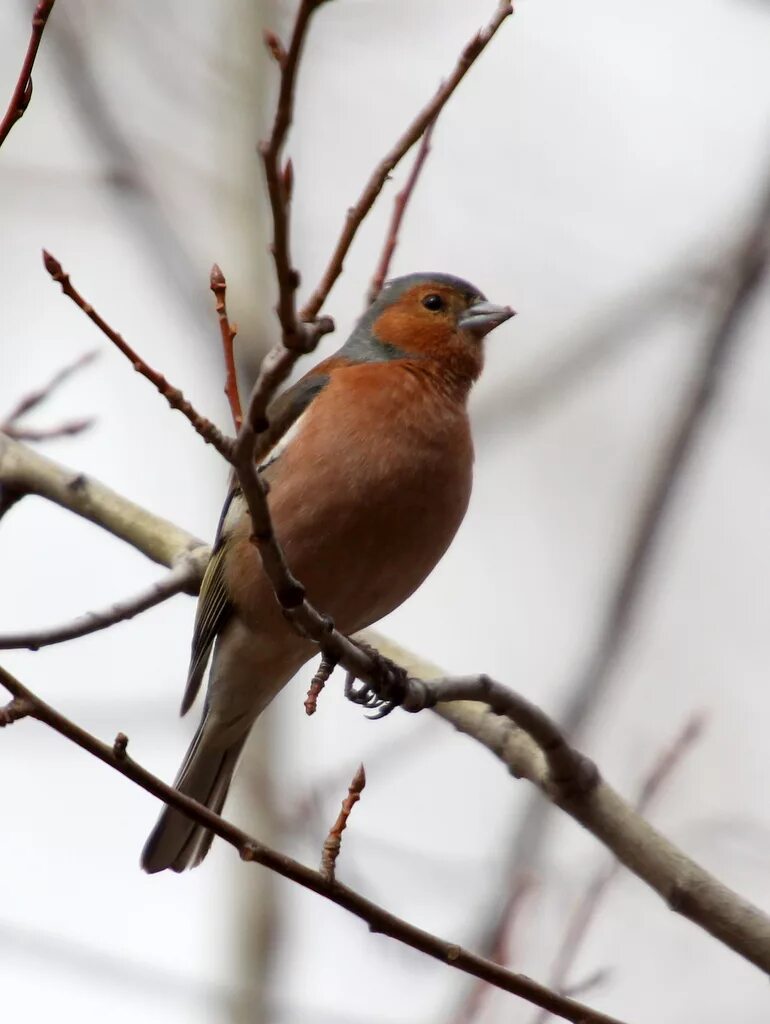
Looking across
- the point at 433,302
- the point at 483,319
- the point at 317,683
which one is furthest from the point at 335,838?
the point at 433,302

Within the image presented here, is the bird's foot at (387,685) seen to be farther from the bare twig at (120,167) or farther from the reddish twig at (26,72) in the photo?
the bare twig at (120,167)

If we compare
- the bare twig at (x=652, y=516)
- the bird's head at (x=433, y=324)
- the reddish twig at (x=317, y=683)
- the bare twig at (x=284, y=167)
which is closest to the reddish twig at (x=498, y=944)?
the bare twig at (x=652, y=516)

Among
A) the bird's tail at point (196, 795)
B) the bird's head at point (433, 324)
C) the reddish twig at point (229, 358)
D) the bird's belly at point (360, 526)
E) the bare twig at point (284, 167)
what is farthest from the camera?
the bird's head at point (433, 324)

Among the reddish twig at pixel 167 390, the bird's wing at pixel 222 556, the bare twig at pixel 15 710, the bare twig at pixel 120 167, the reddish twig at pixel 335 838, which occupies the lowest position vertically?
the bare twig at pixel 15 710

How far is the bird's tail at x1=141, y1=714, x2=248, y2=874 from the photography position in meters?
5.32

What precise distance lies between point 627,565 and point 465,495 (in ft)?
2.83

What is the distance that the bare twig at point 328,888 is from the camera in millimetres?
2891

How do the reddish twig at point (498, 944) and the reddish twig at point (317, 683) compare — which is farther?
the reddish twig at point (498, 944)

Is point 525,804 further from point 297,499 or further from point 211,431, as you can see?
point 211,431

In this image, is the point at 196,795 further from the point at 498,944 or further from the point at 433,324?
the point at 433,324

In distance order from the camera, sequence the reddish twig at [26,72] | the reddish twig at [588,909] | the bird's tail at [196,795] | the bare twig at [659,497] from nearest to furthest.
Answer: the reddish twig at [26,72] → the reddish twig at [588,909] → the bare twig at [659,497] → the bird's tail at [196,795]

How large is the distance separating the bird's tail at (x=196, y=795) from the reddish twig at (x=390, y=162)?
3.09 meters

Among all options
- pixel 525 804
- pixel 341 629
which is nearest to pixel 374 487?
pixel 341 629

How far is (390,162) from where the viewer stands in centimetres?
291
